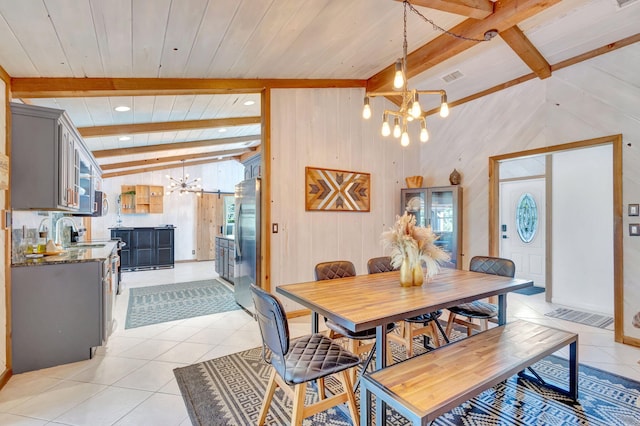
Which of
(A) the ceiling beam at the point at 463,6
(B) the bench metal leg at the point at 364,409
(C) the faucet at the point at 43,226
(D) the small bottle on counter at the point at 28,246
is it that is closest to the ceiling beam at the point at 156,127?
(C) the faucet at the point at 43,226

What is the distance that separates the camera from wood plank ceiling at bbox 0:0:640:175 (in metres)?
2.15

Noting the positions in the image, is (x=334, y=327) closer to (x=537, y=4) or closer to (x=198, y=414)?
(x=198, y=414)

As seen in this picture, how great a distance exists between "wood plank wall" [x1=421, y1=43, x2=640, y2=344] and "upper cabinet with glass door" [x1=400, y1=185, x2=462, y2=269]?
21cm

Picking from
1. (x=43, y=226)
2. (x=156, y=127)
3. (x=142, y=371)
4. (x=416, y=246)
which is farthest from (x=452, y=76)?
(x=43, y=226)

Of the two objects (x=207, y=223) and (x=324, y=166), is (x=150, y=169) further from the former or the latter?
(x=324, y=166)

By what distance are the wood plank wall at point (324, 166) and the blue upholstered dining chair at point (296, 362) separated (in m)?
2.14

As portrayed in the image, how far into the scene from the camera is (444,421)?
6.56 ft

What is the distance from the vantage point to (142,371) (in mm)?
2660

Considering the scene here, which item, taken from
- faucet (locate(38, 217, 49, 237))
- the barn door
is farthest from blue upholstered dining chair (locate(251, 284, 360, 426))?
the barn door

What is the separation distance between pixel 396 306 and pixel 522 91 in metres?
3.75

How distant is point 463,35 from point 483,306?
262 centimetres

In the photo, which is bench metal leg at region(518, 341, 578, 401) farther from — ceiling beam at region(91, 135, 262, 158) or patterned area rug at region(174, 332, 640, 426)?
ceiling beam at region(91, 135, 262, 158)

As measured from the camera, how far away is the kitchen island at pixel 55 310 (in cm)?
262

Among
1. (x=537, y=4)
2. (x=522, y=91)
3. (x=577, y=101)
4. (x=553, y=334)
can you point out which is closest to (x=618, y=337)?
(x=553, y=334)
